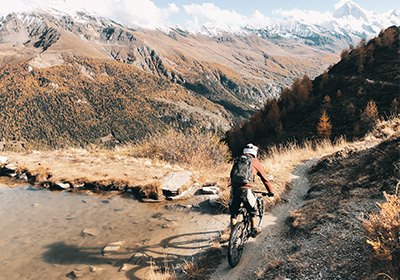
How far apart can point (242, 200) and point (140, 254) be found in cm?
321

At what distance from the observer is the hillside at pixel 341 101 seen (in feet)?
87.9

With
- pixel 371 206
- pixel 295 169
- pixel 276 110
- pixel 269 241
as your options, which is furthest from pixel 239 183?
pixel 276 110

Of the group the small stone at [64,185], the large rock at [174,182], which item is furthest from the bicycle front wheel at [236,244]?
the small stone at [64,185]

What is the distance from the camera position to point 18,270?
605cm

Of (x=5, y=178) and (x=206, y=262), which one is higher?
(x=206, y=262)

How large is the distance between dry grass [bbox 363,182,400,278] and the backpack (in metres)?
2.33

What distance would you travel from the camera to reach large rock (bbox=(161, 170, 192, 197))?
33.9 ft

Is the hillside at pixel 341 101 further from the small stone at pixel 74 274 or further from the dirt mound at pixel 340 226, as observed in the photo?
the small stone at pixel 74 274

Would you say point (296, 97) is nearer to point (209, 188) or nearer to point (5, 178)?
point (209, 188)

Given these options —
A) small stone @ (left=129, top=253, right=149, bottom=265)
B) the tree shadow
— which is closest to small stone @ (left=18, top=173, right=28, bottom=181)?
the tree shadow

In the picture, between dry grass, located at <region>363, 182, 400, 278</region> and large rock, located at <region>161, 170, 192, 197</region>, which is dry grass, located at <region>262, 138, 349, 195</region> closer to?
large rock, located at <region>161, 170, 192, 197</region>

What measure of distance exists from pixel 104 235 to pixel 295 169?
927 cm

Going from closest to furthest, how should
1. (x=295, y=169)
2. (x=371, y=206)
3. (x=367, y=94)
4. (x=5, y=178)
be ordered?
(x=371, y=206), (x=295, y=169), (x=5, y=178), (x=367, y=94)

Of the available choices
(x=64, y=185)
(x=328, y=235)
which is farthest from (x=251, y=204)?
(x=64, y=185)
